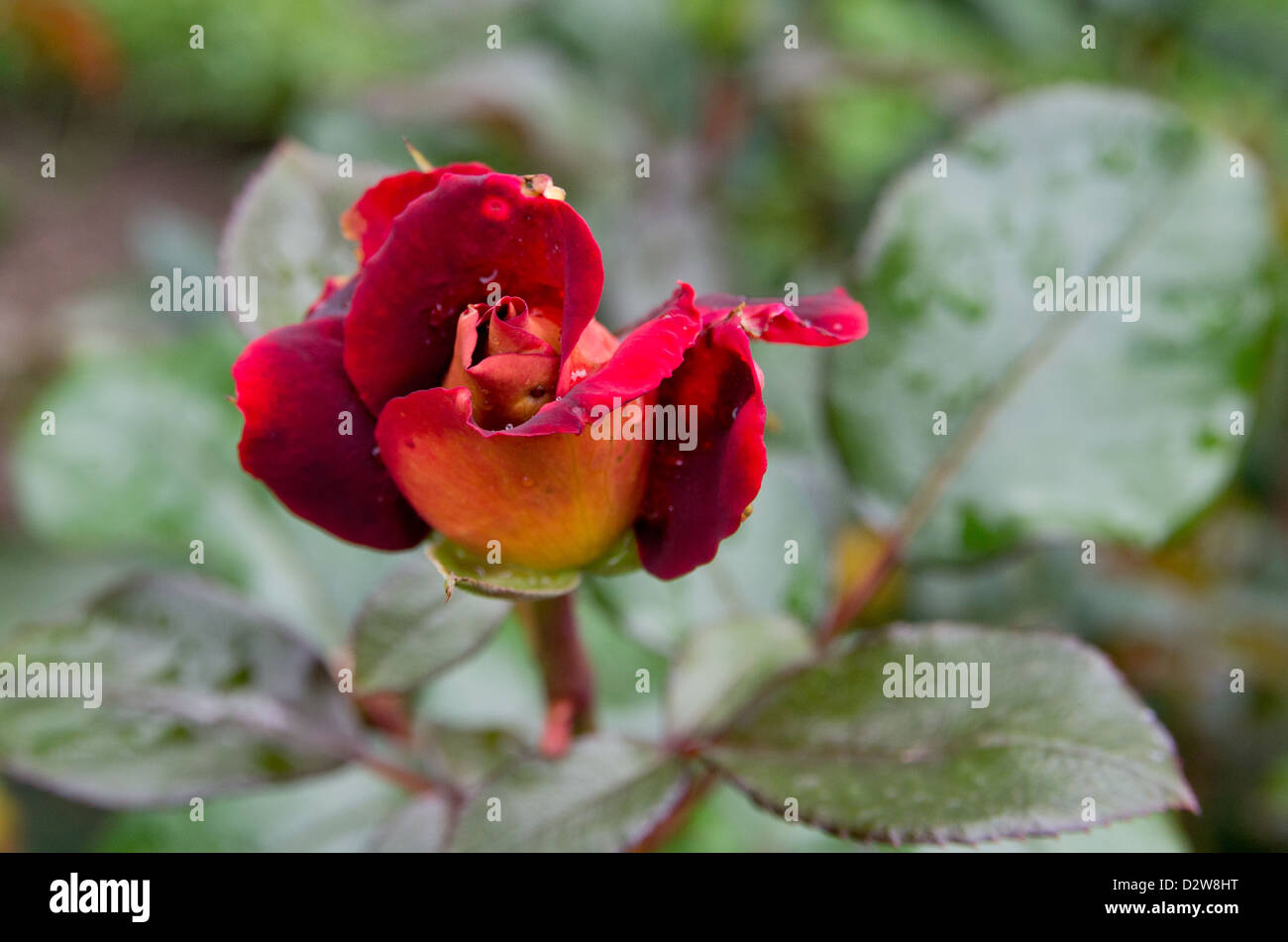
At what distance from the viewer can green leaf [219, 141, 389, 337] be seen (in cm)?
47

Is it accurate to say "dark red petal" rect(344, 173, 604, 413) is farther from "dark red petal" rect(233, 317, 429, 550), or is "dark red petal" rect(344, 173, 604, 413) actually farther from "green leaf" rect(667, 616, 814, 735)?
"green leaf" rect(667, 616, 814, 735)

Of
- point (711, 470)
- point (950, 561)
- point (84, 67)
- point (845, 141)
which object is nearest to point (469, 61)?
point (845, 141)

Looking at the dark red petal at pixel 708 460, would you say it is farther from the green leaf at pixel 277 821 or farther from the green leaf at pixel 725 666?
the green leaf at pixel 277 821

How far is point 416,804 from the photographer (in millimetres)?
521

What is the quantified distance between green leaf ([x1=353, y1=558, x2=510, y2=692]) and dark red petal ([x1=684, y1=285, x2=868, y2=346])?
0.49ft

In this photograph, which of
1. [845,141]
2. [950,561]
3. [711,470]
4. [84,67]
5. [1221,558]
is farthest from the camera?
[84,67]

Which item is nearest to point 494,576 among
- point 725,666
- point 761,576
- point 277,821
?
point 725,666

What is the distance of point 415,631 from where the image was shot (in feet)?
1.42

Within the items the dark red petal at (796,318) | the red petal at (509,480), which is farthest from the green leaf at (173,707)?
the dark red petal at (796,318)

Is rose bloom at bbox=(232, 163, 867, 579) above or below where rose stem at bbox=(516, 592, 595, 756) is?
above

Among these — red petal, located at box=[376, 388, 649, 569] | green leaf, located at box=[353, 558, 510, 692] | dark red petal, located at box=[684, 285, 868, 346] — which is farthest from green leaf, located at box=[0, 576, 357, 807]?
→ dark red petal, located at box=[684, 285, 868, 346]

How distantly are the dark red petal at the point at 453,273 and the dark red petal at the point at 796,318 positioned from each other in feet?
0.15

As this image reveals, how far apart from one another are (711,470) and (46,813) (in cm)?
75

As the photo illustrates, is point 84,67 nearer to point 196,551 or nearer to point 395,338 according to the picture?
point 196,551
